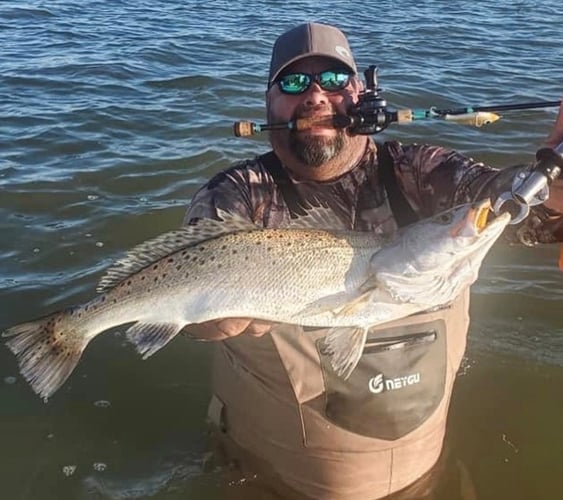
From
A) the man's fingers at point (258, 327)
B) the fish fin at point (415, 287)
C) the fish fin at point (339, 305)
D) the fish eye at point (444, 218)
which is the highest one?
the fish eye at point (444, 218)

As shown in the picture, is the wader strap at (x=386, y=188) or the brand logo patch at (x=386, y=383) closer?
the brand logo patch at (x=386, y=383)

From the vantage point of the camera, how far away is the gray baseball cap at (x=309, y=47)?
3785 millimetres

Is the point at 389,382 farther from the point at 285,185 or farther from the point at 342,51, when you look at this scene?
the point at 342,51

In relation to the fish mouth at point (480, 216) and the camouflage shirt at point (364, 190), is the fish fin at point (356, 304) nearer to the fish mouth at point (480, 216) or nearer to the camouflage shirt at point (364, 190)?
the fish mouth at point (480, 216)

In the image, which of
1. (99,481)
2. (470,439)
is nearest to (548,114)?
(470,439)

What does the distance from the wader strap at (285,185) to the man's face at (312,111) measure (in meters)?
0.08

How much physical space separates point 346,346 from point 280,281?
395mm

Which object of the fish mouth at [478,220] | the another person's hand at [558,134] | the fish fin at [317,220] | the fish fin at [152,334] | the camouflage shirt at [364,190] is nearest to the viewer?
the fish mouth at [478,220]

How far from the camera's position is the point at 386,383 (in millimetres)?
3422

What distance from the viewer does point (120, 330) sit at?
5434 millimetres

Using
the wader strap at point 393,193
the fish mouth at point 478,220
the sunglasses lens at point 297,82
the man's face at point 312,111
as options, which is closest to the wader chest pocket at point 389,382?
the wader strap at point 393,193

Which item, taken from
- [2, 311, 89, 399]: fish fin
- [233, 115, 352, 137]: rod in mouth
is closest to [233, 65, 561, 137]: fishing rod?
[233, 115, 352, 137]: rod in mouth

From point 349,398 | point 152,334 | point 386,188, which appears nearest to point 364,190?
point 386,188

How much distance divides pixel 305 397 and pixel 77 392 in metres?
2.05
